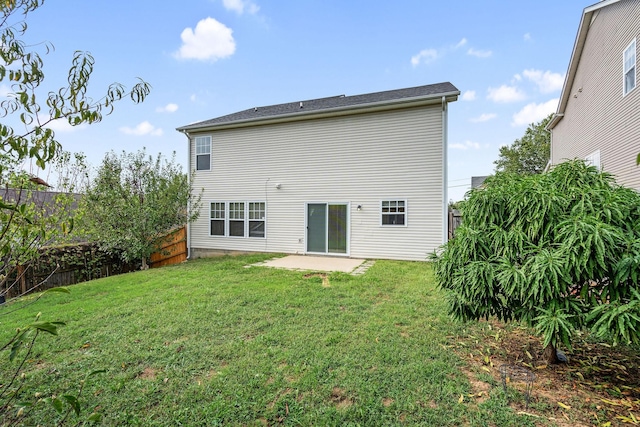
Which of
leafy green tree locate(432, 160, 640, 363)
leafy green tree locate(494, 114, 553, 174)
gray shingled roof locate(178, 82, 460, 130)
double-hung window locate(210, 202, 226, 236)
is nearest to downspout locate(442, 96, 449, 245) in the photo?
gray shingled roof locate(178, 82, 460, 130)

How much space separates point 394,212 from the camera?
932cm

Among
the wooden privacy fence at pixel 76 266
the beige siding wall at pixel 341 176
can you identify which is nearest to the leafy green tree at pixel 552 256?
the beige siding wall at pixel 341 176

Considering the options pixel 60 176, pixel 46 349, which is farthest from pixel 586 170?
pixel 60 176

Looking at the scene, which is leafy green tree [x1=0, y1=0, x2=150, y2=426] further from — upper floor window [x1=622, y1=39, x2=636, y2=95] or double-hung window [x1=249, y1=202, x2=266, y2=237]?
upper floor window [x1=622, y1=39, x2=636, y2=95]

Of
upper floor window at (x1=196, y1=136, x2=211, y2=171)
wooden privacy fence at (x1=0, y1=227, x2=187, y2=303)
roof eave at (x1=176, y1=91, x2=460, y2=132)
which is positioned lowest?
wooden privacy fence at (x1=0, y1=227, x2=187, y2=303)

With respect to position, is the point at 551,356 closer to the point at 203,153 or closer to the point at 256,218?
the point at 256,218

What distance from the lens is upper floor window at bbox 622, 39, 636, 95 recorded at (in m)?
6.85

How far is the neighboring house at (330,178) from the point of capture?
8984 mm

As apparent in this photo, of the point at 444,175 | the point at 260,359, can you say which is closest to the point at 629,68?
the point at 444,175

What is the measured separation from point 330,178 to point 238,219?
3.95 m

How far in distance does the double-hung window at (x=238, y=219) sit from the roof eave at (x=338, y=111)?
2.94 m

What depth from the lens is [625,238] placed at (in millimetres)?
2393

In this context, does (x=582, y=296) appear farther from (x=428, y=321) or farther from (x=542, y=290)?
(x=428, y=321)

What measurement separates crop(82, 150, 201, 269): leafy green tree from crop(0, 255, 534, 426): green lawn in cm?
363
